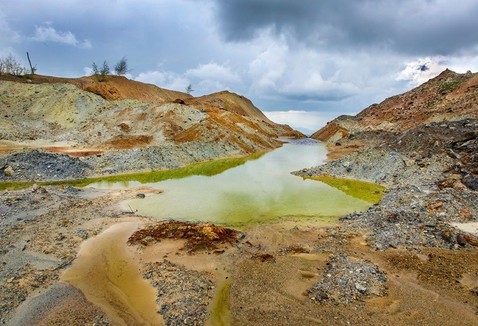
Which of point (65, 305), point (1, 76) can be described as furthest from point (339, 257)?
point (1, 76)

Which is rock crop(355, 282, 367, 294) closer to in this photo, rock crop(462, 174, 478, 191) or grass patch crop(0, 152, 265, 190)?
rock crop(462, 174, 478, 191)

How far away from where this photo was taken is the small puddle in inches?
371

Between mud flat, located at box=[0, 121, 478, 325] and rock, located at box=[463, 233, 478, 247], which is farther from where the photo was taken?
rock, located at box=[463, 233, 478, 247]

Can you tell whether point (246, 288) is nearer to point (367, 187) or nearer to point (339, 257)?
point (339, 257)

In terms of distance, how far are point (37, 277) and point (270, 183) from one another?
701 inches

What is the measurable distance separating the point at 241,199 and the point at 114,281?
35.9ft

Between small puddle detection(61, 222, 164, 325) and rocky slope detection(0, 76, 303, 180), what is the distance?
1577 centimetres

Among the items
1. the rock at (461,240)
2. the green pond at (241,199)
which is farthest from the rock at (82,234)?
the rock at (461,240)

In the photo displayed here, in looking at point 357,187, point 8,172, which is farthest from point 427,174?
point 8,172

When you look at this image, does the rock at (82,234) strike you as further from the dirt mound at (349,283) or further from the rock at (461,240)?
the rock at (461,240)

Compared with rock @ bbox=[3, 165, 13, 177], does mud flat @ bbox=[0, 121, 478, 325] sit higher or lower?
lower

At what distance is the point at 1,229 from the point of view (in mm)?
14445

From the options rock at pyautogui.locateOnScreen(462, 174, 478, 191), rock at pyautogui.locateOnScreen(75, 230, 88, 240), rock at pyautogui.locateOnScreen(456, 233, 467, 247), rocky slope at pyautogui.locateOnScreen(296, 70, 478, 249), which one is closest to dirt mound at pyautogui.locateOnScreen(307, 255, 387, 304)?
rocky slope at pyautogui.locateOnScreen(296, 70, 478, 249)

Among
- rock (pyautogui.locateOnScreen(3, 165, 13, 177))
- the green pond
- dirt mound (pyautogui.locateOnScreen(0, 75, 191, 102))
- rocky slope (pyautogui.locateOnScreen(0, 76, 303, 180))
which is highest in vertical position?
dirt mound (pyautogui.locateOnScreen(0, 75, 191, 102))
